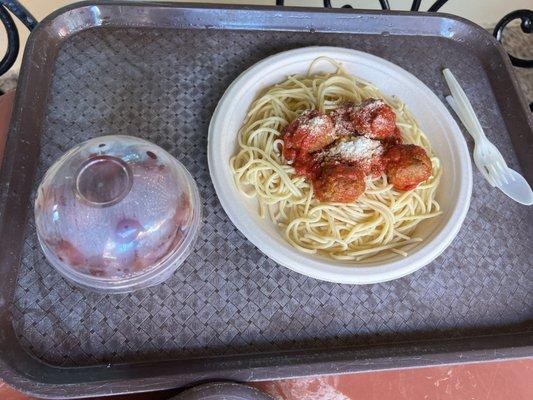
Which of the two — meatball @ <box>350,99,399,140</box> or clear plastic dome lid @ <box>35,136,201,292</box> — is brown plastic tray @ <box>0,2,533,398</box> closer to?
clear plastic dome lid @ <box>35,136,201,292</box>

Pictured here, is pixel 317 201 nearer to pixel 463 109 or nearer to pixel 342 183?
pixel 342 183

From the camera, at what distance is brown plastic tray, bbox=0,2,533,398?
128 cm

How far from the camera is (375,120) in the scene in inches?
60.3

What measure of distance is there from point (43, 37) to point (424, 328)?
1453 mm

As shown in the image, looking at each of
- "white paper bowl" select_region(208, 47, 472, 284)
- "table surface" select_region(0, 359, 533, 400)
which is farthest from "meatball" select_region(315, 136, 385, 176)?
"table surface" select_region(0, 359, 533, 400)

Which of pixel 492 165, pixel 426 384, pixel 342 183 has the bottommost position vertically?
pixel 426 384

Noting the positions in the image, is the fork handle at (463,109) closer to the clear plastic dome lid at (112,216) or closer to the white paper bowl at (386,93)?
the white paper bowl at (386,93)

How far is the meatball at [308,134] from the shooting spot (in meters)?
1.53

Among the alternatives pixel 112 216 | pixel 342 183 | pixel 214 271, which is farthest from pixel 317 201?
pixel 112 216

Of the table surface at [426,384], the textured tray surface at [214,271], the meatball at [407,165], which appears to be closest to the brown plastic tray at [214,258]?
the textured tray surface at [214,271]

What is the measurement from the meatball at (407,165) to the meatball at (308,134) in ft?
0.62

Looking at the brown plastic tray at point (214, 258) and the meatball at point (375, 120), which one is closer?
the brown plastic tray at point (214, 258)

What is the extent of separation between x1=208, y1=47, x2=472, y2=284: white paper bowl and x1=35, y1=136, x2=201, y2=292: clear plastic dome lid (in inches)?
7.5

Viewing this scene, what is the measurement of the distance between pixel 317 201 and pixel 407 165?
0.28 m
